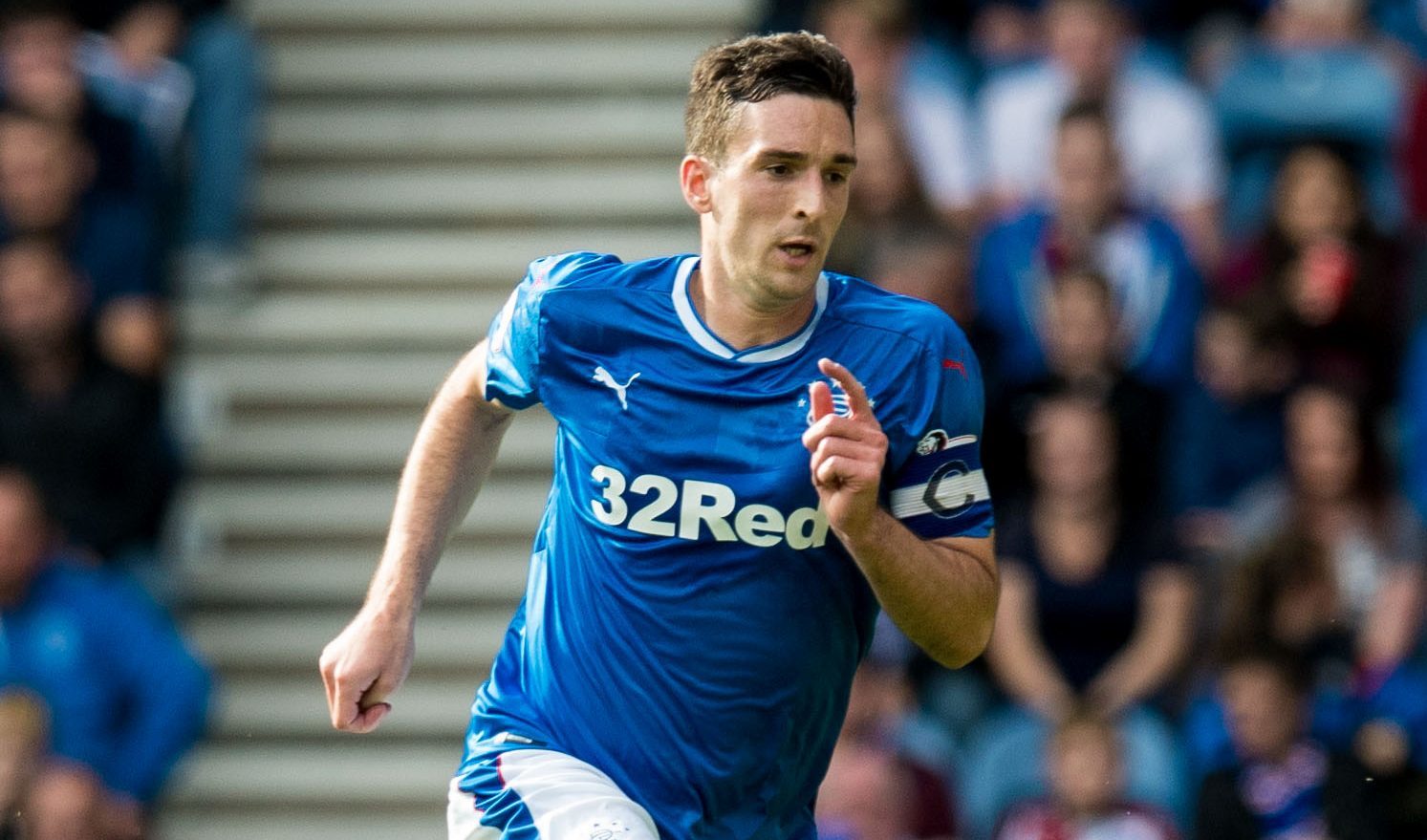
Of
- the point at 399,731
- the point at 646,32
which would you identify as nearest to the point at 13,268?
the point at 399,731

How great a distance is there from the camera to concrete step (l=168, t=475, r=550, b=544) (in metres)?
9.54

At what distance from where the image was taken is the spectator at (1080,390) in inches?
332

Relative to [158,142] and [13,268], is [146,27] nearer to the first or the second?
[158,142]

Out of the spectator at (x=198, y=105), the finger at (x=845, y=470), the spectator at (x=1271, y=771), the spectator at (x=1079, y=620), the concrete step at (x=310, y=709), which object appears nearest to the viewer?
the finger at (x=845, y=470)

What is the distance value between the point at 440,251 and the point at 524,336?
5775 mm

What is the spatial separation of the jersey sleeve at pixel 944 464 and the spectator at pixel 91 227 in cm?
557

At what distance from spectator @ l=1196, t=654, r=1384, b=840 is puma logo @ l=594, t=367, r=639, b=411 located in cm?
384

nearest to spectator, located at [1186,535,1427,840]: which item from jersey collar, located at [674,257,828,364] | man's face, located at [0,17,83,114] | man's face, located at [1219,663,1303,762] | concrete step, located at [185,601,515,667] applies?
man's face, located at [1219,663,1303,762]

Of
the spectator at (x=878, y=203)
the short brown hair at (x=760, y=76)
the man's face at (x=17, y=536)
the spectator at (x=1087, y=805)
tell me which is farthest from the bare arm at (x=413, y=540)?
the spectator at (x=878, y=203)

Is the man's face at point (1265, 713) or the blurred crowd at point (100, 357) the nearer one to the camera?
the man's face at point (1265, 713)

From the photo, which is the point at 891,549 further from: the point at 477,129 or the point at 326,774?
the point at 477,129

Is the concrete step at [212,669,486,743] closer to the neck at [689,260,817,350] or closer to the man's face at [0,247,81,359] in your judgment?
the man's face at [0,247,81,359]

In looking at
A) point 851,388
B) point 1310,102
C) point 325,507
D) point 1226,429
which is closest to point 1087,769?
point 1226,429

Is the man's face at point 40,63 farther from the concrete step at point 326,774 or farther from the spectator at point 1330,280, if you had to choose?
the spectator at point 1330,280
